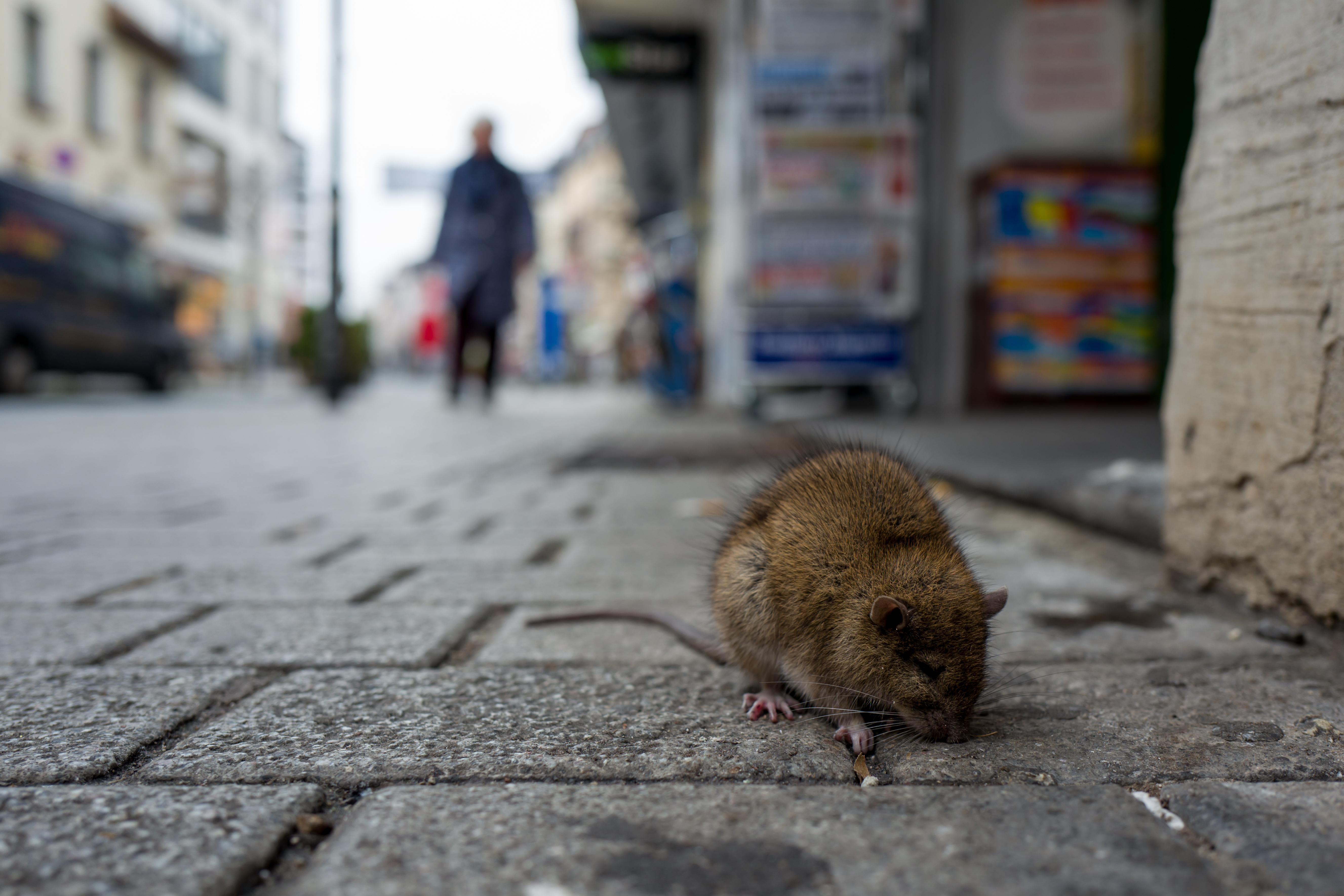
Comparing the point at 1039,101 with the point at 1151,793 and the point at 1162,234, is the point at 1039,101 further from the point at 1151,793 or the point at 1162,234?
the point at 1151,793

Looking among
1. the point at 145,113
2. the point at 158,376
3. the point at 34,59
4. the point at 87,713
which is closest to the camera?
the point at 87,713

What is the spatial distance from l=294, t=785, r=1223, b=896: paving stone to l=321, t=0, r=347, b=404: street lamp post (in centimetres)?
1242

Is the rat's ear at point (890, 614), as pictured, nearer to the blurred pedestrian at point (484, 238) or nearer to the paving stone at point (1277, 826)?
the paving stone at point (1277, 826)

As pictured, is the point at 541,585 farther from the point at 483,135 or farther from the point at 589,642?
the point at 483,135

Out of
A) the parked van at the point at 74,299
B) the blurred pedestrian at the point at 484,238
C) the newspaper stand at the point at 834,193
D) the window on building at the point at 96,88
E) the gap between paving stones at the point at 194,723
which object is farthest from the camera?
the window on building at the point at 96,88

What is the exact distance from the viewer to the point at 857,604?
1.62m

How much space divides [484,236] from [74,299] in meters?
8.18

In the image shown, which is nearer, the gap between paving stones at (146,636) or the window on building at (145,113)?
the gap between paving stones at (146,636)

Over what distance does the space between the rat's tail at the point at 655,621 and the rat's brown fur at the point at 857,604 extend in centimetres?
16

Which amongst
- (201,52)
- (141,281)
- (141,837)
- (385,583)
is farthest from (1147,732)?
(201,52)

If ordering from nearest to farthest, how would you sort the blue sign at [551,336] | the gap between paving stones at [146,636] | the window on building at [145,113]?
1. the gap between paving stones at [146,636]
2. the window on building at [145,113]
3. the blue sign at [551,336]

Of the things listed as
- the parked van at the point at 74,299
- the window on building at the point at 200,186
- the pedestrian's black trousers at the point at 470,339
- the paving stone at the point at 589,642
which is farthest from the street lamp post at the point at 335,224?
the window on building at the point at 200,186

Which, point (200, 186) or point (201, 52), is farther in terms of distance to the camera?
point (201, 52)

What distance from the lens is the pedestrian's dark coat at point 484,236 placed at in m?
11.4
